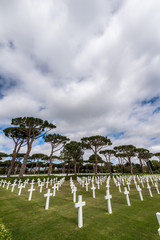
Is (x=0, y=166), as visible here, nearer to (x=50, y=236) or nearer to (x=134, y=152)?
(x=134, y=152)

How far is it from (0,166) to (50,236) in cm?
6889

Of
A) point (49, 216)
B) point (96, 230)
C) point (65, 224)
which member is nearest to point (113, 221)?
point (96, 230)

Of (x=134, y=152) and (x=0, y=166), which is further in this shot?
(x=0, y=166)

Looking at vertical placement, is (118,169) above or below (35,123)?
below

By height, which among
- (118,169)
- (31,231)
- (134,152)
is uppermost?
(134,152)

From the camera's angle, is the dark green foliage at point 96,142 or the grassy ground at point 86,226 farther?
the dark green foliage at point 96,142

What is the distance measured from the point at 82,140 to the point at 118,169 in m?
36.4

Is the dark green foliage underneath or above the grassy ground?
above

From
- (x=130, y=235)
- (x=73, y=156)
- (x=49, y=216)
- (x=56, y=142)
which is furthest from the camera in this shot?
(x=56, y=142)

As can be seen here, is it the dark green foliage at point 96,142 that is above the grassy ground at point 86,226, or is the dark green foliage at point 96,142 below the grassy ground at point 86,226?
above

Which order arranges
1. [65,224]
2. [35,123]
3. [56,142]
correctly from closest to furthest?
[65,224] < [35,123] < [56,142]

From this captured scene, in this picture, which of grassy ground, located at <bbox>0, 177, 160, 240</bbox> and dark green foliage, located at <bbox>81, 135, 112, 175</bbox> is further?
dark green foliage, located at <bbox>81, 135, 112, 175</bbox>

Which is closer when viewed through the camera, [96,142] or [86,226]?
[86,226]

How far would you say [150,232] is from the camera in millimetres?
3135
